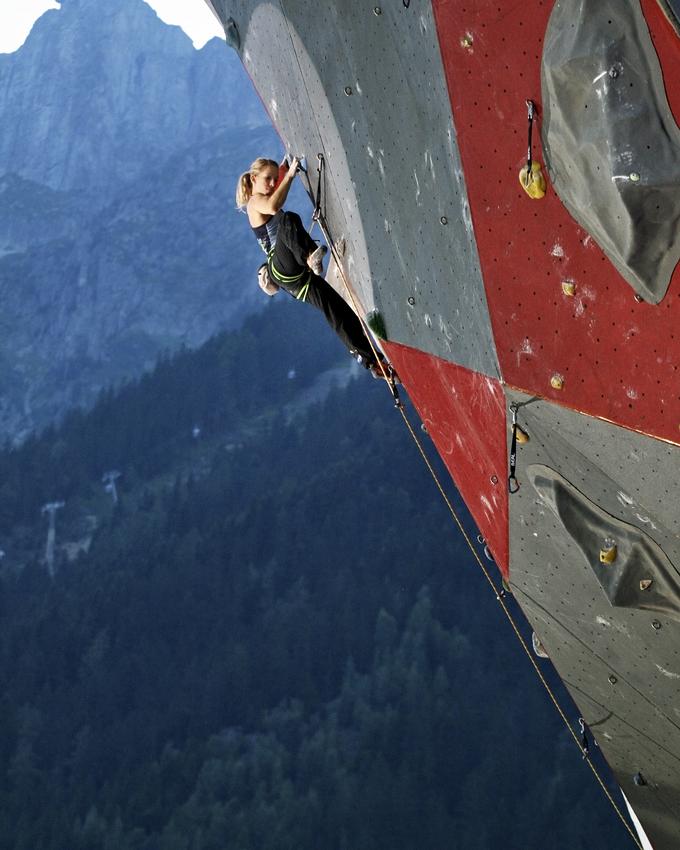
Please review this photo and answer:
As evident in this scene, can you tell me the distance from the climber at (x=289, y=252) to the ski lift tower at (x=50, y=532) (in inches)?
2196

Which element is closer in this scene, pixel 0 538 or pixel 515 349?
pixel 515 349

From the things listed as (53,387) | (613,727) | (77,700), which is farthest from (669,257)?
(53,387)

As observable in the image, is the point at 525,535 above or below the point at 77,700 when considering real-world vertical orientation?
above

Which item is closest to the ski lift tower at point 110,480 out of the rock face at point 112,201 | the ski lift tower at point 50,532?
the ski lift tower at point 50,532

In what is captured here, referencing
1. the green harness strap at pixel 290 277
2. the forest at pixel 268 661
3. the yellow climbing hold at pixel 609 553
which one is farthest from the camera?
the forest at pixel 268 661

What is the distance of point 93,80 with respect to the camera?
10125 cm

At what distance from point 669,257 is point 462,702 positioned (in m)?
45.5

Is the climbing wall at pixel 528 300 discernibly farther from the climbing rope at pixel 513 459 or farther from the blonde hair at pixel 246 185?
the blonde hair at pixel 246 185

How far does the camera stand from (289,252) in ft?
22.0

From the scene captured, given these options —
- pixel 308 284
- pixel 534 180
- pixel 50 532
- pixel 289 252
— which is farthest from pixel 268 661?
pixel 534 180

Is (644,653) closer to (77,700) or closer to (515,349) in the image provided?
(515,349)

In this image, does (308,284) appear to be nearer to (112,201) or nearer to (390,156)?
(390,156)

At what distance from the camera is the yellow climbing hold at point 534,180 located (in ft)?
12.6

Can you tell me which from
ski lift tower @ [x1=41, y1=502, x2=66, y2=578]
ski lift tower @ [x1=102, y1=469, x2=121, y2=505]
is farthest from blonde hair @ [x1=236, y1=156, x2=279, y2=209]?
ski lift tower @ [x1=102, y1=469, x2=121, y2=505]
